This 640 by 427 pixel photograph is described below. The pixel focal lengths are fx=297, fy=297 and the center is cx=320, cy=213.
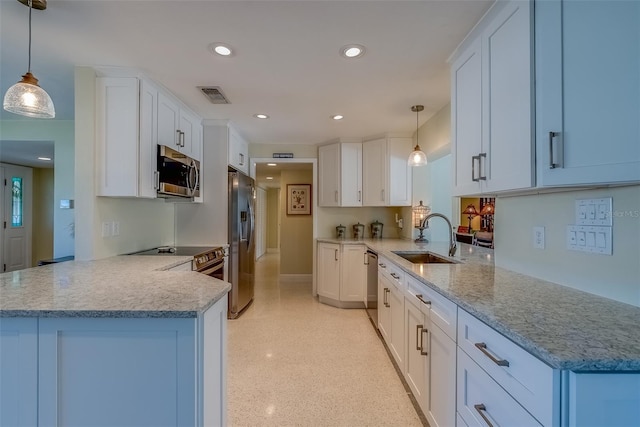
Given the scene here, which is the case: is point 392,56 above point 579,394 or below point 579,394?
above

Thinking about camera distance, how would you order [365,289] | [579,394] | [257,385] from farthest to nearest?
[365,289], [257,385], [579,394]

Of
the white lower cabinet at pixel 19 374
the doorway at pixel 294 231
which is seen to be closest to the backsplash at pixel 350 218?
the doorway at pixel 294 231

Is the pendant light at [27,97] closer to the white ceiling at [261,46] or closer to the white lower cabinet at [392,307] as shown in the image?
the white ceiling at [261,46]

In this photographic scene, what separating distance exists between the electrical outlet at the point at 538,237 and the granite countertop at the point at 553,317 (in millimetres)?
183

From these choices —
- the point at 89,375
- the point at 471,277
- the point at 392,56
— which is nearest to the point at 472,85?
the point at 392,56

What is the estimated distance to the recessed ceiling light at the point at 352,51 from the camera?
1.92 meters

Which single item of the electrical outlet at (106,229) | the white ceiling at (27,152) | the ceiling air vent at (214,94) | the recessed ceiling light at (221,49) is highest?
the ceiling air vent at (214,94)

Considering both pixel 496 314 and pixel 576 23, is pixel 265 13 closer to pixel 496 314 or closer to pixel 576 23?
pixel 576 23

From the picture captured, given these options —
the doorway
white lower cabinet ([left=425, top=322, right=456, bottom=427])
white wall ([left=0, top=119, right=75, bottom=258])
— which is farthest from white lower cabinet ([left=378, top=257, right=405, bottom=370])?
white wall ([left=0, top=119, right=75, bottom=258])

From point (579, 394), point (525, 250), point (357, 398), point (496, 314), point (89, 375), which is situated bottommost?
point (357, 398)

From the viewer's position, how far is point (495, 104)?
148cm

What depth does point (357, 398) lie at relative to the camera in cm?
204

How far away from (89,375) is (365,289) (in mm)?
3124

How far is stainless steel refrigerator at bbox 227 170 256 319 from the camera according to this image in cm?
358
